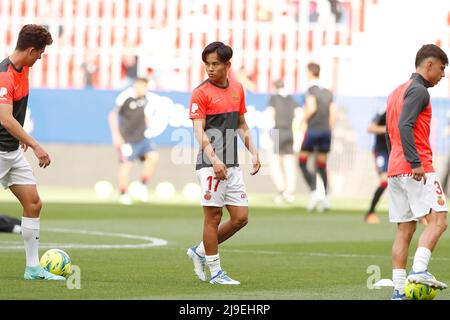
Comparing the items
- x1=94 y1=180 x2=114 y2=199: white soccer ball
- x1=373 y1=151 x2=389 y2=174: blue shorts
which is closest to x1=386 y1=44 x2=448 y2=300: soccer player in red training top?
x1=373 y1=151 x2=389 y2=174: blue shorts

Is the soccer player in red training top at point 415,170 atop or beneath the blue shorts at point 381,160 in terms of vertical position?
atop

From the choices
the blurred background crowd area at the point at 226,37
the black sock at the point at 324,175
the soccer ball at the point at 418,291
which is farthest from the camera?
the blurred background crowd area at the point at 226,37

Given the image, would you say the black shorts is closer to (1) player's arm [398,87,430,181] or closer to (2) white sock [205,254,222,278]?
(2) white sock [205,254,222,278]

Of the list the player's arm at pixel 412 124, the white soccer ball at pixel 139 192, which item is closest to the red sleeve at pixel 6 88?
the player's arm at pixel 412 124

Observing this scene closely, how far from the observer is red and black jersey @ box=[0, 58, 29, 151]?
36.0ft

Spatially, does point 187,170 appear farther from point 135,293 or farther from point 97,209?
point 135,293

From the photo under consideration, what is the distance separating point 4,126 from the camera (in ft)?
36.0

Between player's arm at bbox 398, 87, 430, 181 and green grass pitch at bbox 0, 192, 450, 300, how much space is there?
1.09 metres

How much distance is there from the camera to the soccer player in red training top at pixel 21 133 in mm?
10961

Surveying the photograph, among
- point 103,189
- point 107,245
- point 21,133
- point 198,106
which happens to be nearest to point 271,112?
point 103,189

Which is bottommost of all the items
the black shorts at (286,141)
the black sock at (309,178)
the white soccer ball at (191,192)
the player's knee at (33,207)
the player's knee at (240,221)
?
the white soccer ball at (191,192)

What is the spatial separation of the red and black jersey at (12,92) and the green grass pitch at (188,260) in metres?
1.19

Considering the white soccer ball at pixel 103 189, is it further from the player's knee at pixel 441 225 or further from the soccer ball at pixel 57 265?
the player's knee at pixel 441 225

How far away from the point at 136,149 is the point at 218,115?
14.8 meters
